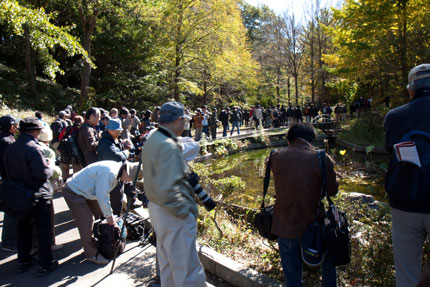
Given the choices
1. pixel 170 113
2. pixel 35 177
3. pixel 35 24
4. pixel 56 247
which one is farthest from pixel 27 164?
pixel 35 24

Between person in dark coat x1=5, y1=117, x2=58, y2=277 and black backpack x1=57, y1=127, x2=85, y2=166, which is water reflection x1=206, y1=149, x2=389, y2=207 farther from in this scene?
person in dark coat x1=5, y1=117, x2=58, y2=277

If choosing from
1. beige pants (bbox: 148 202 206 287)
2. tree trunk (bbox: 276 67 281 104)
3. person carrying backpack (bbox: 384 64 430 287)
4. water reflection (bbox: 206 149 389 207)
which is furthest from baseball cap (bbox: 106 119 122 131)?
tree trunk (bbox: 276 67 281 104)

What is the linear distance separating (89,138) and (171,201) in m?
3.78

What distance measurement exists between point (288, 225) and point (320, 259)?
37 cm

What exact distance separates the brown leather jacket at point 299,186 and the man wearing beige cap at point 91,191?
2132 mm

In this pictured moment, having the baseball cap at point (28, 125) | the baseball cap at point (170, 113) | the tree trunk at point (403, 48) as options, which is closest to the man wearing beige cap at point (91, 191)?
the baseball cap at point (28, 125)

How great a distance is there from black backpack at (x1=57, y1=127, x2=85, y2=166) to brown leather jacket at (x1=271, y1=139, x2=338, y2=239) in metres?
4.75

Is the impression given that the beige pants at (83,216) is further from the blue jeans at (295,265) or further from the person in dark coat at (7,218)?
the blue jeans at (295,265)

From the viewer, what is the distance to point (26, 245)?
4.12m

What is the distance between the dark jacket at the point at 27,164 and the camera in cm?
388

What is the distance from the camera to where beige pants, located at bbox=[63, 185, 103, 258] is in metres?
4.18

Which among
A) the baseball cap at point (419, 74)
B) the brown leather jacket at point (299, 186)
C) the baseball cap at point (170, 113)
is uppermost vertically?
the baseball cap at point (419, 74)

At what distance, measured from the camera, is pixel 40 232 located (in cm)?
388

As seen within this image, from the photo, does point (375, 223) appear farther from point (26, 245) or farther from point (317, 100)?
point (317, 100)
